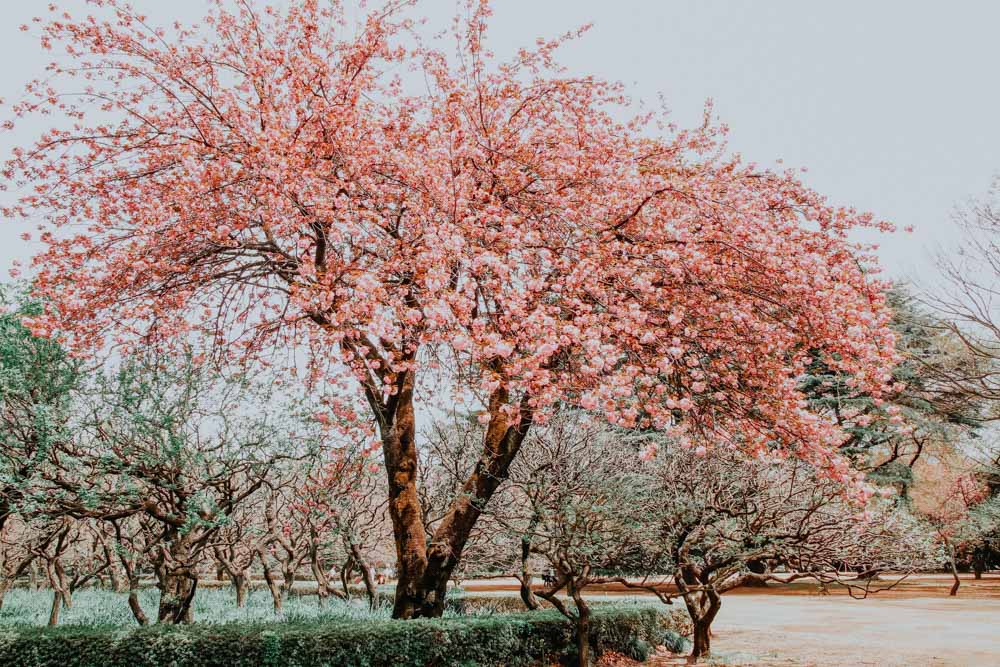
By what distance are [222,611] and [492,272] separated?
425 inches

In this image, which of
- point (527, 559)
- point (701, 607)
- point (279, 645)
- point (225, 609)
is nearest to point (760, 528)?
point (701, 607)

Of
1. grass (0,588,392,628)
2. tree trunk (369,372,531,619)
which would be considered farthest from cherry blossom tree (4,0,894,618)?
grass (0,588,392,628)

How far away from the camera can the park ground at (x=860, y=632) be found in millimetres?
12188

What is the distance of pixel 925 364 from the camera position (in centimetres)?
1664

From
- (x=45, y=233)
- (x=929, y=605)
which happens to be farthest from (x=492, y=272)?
(x=929, y=605)

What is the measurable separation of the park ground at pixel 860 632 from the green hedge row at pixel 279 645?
11.5ft

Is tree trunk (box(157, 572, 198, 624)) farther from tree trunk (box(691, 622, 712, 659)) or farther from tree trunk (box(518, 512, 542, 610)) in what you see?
tree trunk (box(691, 622, 712, 659))

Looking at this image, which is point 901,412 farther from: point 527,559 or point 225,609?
point 225,609

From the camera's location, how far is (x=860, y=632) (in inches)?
637

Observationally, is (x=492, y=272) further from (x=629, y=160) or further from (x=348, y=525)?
(x=348, y=525)

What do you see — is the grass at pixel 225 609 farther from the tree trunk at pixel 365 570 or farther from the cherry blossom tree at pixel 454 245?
the cherry blossom tree at pixel 454 245

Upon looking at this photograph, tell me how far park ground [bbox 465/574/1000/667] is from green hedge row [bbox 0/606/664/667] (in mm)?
3498

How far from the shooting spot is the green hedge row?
7711mm

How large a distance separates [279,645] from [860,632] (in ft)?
46.1
